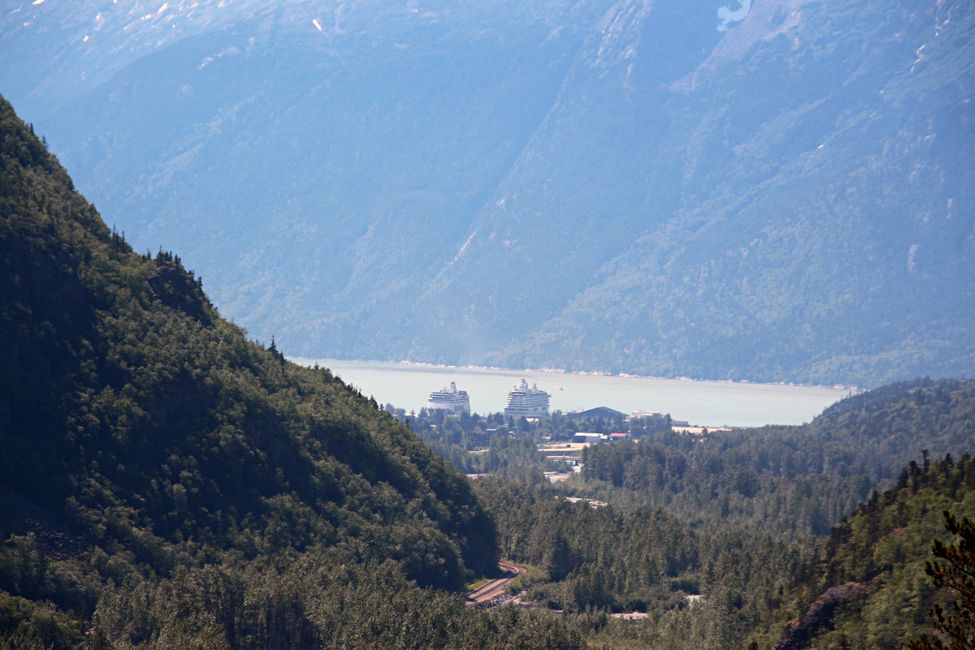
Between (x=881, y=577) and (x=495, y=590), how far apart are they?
33.7 metres

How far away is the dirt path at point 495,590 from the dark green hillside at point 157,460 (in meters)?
1.80

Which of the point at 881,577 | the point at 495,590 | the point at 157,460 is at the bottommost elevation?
the point at 495,590

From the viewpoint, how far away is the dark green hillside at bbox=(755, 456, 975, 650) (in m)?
89.8

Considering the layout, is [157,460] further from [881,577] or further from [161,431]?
[881,577]

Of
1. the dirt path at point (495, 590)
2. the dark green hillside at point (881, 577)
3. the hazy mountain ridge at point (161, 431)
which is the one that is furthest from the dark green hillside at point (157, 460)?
the dark green hillside at point (881, 577)

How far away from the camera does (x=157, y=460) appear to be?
111938 millimetres

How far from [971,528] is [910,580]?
136ft

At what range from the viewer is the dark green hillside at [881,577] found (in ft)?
295

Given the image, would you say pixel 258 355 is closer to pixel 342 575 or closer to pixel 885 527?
pixel 342 575

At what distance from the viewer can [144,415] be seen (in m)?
113

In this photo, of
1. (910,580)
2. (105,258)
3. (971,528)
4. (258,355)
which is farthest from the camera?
(258,355)

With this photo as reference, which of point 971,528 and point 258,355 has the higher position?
point 258,355

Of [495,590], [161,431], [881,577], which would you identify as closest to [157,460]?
[161,431]

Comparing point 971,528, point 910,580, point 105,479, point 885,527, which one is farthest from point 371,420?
point 971,528
